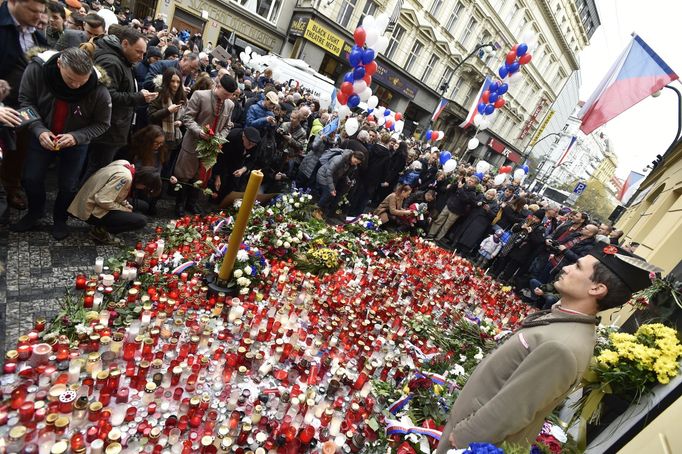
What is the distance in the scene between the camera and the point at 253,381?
2.51m

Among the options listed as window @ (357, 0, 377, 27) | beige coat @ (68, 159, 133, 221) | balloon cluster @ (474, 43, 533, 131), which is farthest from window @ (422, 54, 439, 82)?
beige coat @ (68, 159, 133, 221)

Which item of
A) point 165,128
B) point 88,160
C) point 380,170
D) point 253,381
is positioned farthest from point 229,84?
point 380,170

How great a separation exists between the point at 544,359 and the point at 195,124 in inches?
164

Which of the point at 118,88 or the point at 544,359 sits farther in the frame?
the point at 118,88

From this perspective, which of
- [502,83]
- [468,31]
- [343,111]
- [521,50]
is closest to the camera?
[343,111]

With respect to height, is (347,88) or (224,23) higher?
(224,23)

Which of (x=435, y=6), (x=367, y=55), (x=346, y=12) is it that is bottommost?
(x=367, y=55)

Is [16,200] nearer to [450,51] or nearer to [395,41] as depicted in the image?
[395,41]

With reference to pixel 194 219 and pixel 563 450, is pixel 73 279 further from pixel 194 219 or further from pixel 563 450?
pixel 563 450

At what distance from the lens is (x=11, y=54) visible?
310cm

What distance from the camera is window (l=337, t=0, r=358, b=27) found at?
19.7 m

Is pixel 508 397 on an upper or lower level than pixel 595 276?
lower

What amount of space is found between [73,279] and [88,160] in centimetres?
190

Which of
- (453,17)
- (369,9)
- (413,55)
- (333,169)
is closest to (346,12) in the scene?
(369,9)
